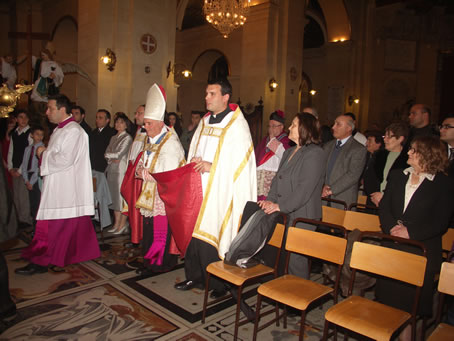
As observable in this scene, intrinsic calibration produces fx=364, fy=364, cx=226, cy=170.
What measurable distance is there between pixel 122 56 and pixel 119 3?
4.38 ft

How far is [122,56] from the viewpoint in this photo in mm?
9570

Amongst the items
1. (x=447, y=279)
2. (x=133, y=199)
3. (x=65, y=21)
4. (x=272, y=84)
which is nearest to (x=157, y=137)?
(x=133, y=199)

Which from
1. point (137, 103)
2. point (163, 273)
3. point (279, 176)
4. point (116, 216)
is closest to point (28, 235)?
point (116, 216)

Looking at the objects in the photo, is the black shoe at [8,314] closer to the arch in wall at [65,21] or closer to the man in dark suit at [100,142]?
the man in dark suit at [100,142]

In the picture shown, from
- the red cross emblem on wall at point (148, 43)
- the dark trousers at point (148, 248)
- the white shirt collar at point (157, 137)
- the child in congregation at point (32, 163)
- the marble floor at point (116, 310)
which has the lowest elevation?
the marble floor at point (116, 310)

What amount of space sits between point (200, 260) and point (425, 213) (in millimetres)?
2133

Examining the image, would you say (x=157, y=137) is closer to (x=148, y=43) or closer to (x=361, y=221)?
(x=361, y=221)

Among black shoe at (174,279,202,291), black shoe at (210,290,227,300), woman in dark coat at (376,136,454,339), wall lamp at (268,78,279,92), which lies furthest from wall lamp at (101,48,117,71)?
woman in dark coat at (376,136,454,339)

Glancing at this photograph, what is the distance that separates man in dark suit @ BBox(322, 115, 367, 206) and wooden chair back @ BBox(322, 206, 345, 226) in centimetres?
49

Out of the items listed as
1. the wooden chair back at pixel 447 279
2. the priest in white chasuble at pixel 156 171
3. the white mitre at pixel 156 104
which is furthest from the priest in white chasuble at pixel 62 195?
the wooden chair back at pixel 447 279

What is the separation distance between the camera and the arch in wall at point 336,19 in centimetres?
1600

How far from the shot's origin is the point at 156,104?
13.5ft

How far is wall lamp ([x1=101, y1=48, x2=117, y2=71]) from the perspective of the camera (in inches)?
367

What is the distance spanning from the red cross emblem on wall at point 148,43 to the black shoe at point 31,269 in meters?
6.96
